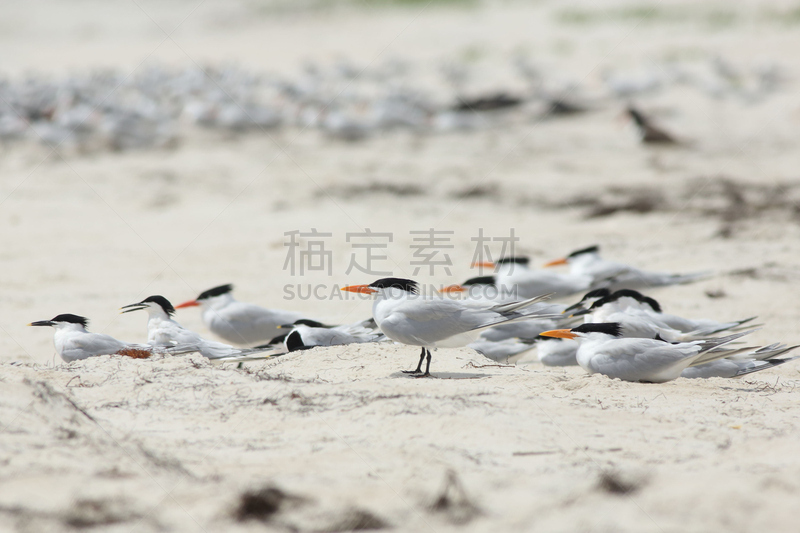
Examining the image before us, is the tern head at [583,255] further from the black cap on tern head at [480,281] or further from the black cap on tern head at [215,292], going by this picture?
the black cap on tern head at [215,292]

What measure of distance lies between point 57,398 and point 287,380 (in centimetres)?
100

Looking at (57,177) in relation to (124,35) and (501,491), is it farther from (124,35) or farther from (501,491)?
(124,35)

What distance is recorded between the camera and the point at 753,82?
12.9 metres

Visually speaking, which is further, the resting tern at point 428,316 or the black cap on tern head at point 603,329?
the black cap on tern head at point 603,329

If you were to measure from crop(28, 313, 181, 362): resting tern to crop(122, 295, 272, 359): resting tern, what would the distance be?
195 millimetres

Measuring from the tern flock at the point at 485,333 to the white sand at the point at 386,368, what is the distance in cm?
18

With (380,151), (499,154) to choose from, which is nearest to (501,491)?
(499,154)

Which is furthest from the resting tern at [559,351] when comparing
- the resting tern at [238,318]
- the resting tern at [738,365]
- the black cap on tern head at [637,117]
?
the black cap on tern head at [637,117]

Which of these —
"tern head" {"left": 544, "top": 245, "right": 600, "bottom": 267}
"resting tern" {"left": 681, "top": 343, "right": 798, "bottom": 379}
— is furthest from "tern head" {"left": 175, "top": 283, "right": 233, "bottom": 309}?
"resting tern" {"left": 681, "top": 343, "right": 798, "bottom": 379}

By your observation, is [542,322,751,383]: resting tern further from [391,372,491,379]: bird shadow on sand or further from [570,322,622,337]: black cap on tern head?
[391,372,491,379]: bird shadow on sand

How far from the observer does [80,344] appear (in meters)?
4.11

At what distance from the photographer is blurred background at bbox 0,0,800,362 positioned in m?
6.52

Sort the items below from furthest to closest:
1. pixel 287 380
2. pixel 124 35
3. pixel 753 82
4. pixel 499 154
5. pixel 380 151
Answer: pixel 124 35
pixel 753 82
pixel 380 151
pixel 499 154
pixel 287 380

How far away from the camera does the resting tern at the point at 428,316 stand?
3920 millimetres
